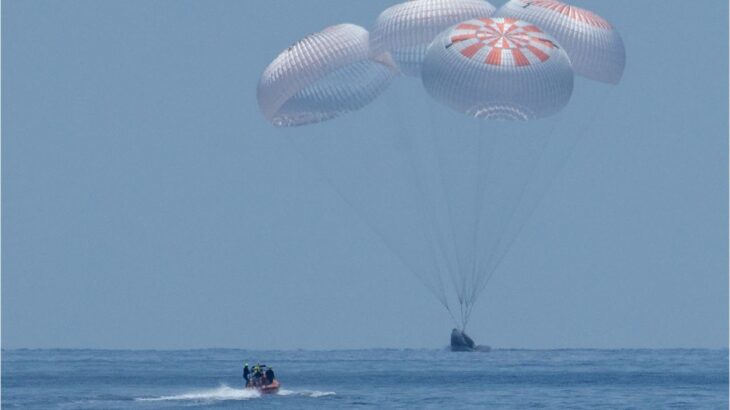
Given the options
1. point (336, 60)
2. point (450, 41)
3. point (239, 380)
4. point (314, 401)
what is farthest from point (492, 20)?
point (239, 380)

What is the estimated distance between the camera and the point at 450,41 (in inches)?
1452

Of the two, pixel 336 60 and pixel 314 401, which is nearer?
pixel 336 60

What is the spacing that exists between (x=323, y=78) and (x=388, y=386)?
16211mm

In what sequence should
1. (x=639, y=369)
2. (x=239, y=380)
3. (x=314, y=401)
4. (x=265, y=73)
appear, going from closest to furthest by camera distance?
1. (x=265, y=73)
2. (x=314, y=401)
3. (x=239, y=380)
4. (x=639, y=369)

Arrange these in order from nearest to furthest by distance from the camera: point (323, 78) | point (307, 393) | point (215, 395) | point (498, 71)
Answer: point (498, 71) → point (323, 78) → point (215, 395) → point (307, 393)

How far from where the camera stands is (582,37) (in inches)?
1508

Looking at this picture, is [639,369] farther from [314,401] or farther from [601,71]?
[601,71]

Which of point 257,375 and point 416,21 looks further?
point 257,375

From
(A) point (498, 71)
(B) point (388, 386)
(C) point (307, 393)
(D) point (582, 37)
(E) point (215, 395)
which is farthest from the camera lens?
(B) point (388, 386)

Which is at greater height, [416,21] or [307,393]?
[416,21]

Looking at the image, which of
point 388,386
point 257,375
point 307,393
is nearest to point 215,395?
point 257,375

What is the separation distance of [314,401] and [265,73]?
9.92 meters

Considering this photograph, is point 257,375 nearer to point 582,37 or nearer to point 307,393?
point 307,393

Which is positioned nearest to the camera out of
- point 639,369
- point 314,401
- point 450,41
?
point 450,41
